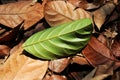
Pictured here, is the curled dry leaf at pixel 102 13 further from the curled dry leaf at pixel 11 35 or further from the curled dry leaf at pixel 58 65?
the curled dry leaf at pixel 11 35

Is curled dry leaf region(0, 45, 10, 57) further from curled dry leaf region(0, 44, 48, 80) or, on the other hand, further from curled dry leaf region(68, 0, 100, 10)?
curled dry leaf region(68, 0, 100, 10)

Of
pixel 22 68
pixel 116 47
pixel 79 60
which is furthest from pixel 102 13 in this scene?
pixel 22 68

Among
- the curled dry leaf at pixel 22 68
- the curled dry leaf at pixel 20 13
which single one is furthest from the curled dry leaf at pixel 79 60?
the curled dry leaf at pixel 20 13

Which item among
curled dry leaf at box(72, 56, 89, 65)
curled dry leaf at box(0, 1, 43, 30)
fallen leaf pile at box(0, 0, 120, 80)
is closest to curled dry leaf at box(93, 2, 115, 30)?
fallen leaf pile at box(0, 0, 120, 80)

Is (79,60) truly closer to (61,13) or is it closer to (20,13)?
(61,13)

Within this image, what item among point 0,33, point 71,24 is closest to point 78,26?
point 71,24

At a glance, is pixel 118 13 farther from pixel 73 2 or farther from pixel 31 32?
pixel 31 32
